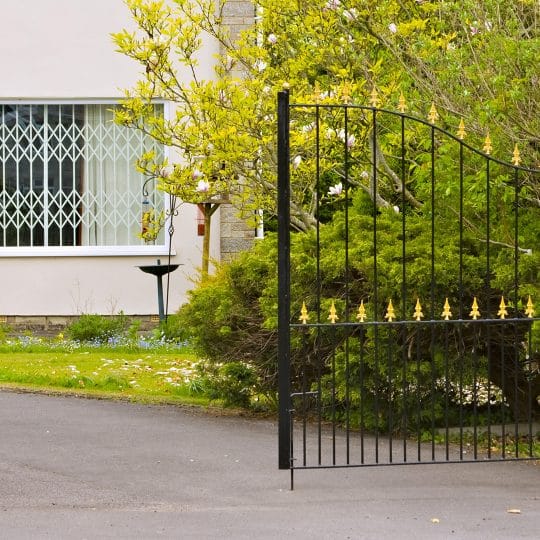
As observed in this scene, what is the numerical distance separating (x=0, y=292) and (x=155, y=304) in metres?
1.98

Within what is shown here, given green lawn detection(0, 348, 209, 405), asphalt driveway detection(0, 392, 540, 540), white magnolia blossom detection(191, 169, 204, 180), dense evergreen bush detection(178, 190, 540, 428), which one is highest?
white magnolia blossom detection(191, 169, 204, 180)

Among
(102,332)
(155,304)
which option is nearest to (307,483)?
(102,332)

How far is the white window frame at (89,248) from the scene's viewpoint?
1652cm

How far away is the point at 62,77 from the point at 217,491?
10.2m

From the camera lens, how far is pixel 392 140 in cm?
1030

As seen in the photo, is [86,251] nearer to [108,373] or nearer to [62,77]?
[62,77]

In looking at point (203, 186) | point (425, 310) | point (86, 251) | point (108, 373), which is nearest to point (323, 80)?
point (203, 186)

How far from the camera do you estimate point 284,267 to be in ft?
24.1

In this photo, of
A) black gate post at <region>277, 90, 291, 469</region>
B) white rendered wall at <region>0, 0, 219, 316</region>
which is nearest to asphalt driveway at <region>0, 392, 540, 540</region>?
black gate post at <region>277, 90, 291, 469</region>

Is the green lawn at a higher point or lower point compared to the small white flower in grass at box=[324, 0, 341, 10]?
lower

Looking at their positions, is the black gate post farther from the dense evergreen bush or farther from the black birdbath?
the black birdbath

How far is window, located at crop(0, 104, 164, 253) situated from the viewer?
1666cm

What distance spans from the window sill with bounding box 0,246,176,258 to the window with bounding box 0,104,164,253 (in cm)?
12

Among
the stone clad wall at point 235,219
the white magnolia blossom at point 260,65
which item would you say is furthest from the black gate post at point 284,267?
the stone clad wall at point 235,219
